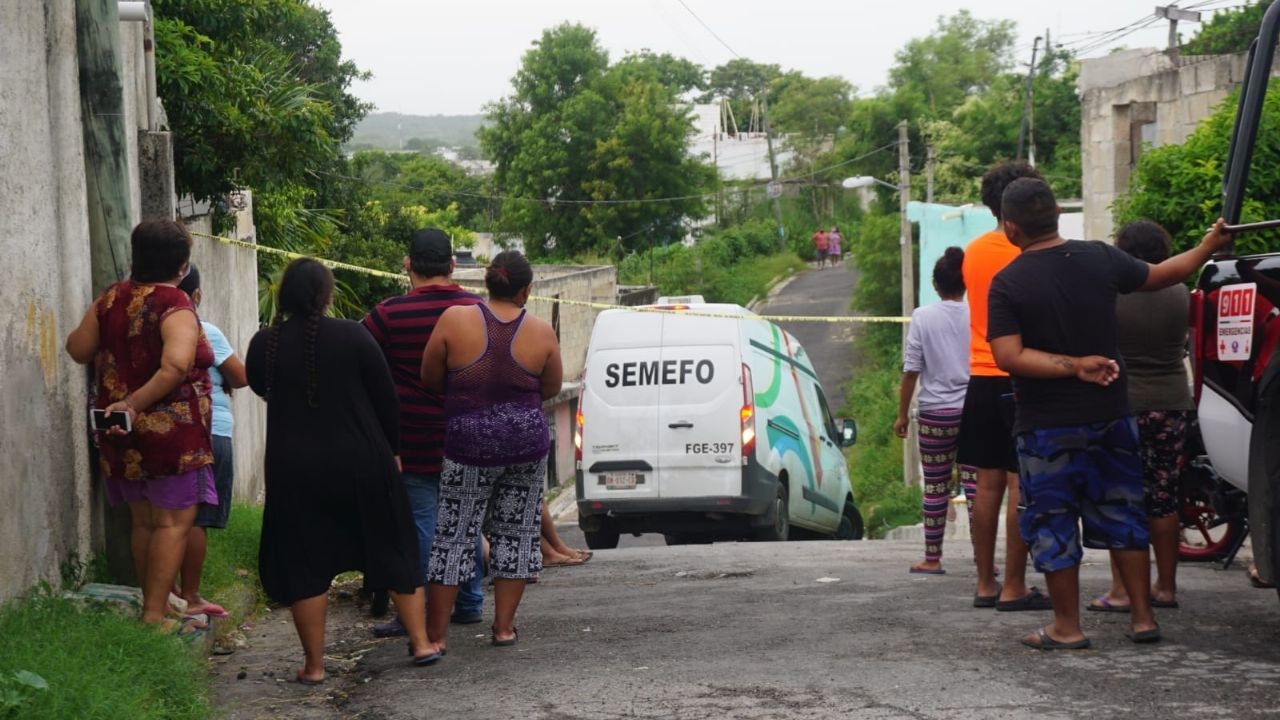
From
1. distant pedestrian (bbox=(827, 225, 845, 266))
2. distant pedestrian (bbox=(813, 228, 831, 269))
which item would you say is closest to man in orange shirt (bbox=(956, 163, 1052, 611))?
distant pedestrian (bbox=(813, 228, 831, 269))

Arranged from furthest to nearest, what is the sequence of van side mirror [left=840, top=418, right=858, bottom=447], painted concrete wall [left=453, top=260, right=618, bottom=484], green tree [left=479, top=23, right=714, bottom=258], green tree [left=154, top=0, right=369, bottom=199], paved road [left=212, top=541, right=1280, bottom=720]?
green tree [left=479, top=23, right=714, bottom=258] → painted concrete wall [left=453, top=260, right=618, bottom=484] → van side mirror [left=840, top=418, right=858, bottom=447] → green tree [left=154, top=0, right=369, bottom=199] → paved road [left=212, top=541, right=1280, bottom=720]

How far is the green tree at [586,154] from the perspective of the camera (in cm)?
5625

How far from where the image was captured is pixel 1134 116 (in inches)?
798

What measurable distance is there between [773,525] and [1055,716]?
8.78 m

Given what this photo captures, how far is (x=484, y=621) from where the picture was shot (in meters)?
7.45

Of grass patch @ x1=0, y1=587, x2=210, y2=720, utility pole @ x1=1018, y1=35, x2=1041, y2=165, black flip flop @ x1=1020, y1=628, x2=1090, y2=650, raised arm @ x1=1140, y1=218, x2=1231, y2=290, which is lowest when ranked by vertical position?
black flip flop @ x1=1020, y1=628, x2=1090, y2=650

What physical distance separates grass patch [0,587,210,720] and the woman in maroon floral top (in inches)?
13.8

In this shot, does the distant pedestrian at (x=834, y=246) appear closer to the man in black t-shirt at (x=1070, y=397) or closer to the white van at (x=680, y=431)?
the white van at (x=680, y=431)

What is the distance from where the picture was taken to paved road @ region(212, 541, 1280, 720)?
5.23 meters

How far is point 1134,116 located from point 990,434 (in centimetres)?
1453

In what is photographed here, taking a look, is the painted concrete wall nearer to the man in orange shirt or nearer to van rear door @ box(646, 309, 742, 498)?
van rear door @ box(646, 309, 742, 498)

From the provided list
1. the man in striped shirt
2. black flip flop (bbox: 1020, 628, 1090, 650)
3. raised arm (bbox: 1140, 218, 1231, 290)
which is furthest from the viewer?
the man in striped shirt

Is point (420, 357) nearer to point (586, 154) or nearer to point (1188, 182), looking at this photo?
point (1188, 182)

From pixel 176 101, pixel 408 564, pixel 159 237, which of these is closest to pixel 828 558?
pixel 408 564
